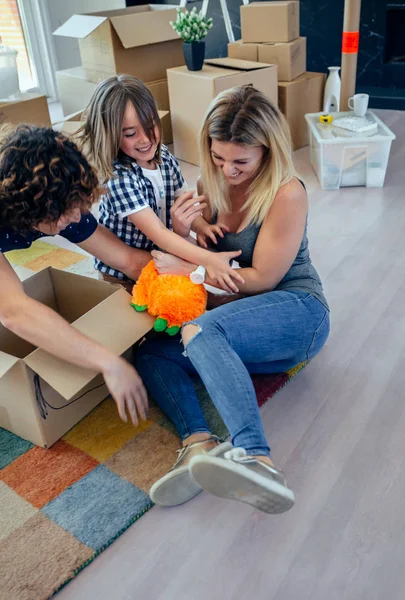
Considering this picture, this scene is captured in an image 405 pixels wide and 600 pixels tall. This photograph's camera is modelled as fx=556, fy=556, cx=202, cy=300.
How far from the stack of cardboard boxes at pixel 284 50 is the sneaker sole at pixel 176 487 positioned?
230 cm

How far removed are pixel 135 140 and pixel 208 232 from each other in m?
0.30

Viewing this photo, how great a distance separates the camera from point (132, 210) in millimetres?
Answer: 1404

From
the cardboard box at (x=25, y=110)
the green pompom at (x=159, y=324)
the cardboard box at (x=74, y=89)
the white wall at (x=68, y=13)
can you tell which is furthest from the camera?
the white wall at (x=68, y=13)

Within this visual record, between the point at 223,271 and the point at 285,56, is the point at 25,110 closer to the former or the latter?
the point at 285,56

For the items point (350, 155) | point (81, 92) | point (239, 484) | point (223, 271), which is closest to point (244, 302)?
point (223, 271)

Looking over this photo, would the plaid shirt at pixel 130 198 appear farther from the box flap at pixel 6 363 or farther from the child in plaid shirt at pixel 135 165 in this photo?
the box flap at pixel 6 363

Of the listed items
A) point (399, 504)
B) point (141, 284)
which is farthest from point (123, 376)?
point (399, 504)

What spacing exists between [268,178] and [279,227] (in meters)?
0.11

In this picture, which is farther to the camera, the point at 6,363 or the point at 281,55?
the point at 281,55

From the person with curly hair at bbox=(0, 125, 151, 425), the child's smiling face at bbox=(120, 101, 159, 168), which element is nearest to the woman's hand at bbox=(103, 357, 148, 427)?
the person with curly hair at bbox=(0, 125, 151, 425)

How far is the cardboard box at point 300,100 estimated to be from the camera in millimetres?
2898

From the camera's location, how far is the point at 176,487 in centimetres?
108

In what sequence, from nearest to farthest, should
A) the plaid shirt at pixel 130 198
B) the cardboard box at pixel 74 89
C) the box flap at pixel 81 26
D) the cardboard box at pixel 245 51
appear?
the plaid shirt at pixel 130 198 → the box flap at pixel 81 26 → the cardboard box at pixel 245 51 → the cardboard box at pixel 74 89

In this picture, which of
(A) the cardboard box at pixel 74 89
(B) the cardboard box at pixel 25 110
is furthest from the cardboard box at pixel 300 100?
(B) the cardboard box at pixel 25 110
